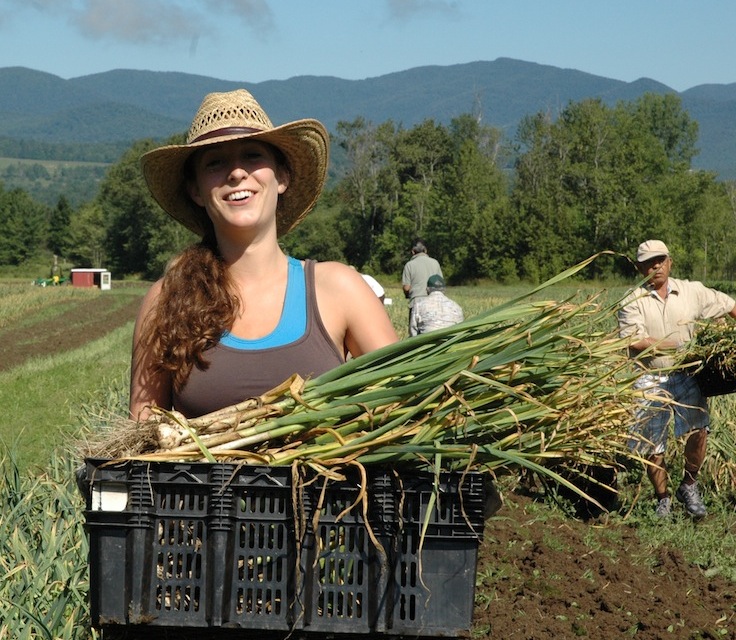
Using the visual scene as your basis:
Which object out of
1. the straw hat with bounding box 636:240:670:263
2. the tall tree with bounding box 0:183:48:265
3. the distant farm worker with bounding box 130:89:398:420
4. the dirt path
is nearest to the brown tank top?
the distant farm worker with bounding box 130:89:398:420

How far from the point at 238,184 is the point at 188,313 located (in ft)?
1.12

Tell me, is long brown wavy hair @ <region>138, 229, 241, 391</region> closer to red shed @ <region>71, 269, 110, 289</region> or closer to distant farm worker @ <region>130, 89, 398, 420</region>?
distant farm worker @ <region>130, 89, 398, 420</region>

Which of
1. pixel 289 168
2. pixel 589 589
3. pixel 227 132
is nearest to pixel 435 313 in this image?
pixel 589 589

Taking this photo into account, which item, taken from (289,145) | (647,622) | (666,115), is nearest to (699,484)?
(647,622)

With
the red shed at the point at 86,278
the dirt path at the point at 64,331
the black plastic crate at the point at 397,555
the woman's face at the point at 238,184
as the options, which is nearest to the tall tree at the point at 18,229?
the red shed at the point at 86,278

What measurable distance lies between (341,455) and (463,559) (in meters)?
0.29

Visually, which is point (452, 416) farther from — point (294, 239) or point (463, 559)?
point (294, 239)

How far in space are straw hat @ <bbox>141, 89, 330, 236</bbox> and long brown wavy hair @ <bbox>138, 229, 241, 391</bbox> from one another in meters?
0.28

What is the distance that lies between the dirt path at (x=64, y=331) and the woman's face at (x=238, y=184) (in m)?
14.7

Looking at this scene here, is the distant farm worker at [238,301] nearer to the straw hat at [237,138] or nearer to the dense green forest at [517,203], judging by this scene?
the straw hat at [237,138]

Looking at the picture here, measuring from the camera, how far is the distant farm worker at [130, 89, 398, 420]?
8.11 ft

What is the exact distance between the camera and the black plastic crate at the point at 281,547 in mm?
2016

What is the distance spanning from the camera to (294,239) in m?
72.1

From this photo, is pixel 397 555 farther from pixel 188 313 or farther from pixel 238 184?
pixel 238 184
